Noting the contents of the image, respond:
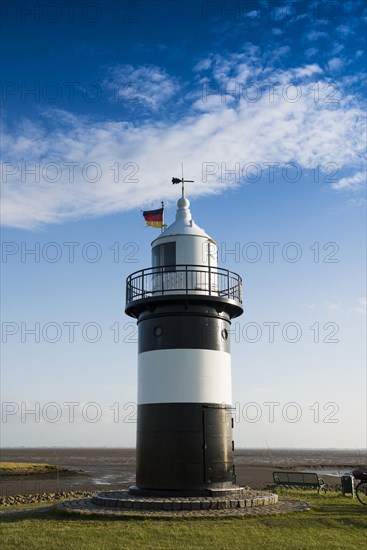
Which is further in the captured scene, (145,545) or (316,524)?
(316,524)

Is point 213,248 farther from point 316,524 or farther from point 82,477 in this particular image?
point 82,477

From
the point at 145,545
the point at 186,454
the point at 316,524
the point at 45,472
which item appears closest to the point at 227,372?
the point at 186,454

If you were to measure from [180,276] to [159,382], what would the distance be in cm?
332

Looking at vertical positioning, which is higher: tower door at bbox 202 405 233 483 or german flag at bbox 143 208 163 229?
german flag at bbox 143 208 163 229

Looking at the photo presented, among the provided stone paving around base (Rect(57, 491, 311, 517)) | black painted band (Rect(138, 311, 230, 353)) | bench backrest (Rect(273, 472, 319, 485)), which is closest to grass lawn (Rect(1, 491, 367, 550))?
stone paving around base (Rect(57, 491, 311, 517))

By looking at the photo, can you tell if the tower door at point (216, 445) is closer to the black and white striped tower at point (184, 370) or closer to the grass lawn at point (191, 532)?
the black and white striped tower at point (184, 370)

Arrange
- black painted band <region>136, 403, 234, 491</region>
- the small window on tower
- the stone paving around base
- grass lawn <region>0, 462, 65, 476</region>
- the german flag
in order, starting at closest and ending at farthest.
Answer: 1. the stone paving around base
2. black painted band <region>136, 403, 234, 491</region>
3. the small window on tower
4. the german flag
5. grass lawn <region>0, 462, 65, 476</region>

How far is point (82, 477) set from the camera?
5100cm

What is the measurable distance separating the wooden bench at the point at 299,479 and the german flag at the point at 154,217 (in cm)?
1198

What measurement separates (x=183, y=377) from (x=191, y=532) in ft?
17.0

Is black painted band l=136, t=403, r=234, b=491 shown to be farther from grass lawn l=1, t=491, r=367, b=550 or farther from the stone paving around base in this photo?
grass lawn l=1, t=491, r=367, b=550

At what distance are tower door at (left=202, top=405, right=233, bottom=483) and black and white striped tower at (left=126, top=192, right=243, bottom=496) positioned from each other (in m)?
0.03

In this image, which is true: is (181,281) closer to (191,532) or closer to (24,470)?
(191,532)

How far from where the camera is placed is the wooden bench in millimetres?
24531
